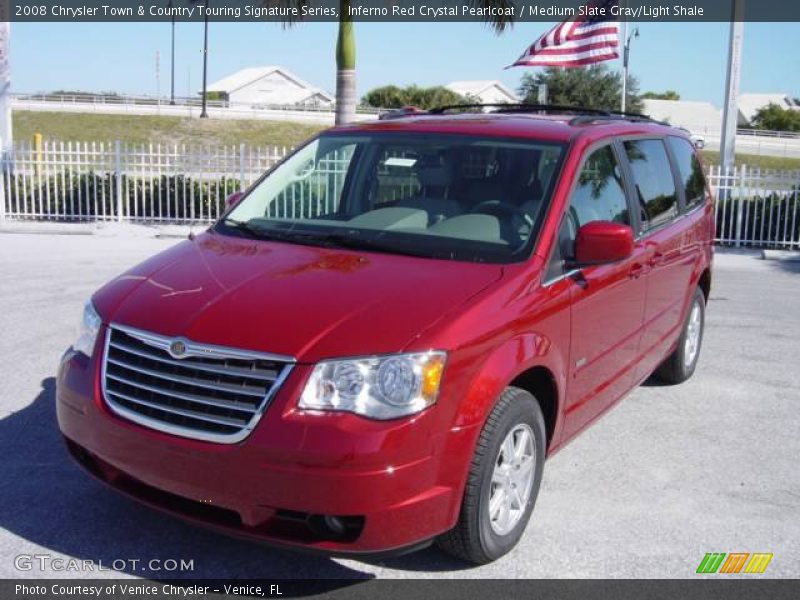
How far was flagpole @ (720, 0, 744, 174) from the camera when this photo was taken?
1526cm

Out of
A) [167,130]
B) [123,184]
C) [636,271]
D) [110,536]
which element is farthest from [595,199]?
[167,130]

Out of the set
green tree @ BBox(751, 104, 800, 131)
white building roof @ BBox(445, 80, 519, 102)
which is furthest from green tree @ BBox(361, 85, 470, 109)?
green tree @ BBox(751, 104, 800, 131)

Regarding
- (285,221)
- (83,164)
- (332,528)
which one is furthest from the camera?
(83,164)

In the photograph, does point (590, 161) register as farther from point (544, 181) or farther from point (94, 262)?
point (94, 262)

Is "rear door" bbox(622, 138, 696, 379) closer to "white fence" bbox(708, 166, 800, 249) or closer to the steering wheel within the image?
the steering wheel

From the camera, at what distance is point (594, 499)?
4387mm

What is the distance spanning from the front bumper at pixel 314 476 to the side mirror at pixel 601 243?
120cm

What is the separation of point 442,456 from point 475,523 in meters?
0.40

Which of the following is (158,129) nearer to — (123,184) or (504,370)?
(123,184)

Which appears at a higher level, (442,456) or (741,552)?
(442,456)

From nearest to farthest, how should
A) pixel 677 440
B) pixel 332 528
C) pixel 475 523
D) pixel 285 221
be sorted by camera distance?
1. pixel 332 528
2. pixel 475 523
3. pixel 285 221
4. pixel 677 440

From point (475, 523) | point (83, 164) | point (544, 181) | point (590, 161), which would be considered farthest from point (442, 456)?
point (83, 164)

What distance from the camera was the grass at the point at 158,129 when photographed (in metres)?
44.2

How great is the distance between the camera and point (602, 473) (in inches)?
186
